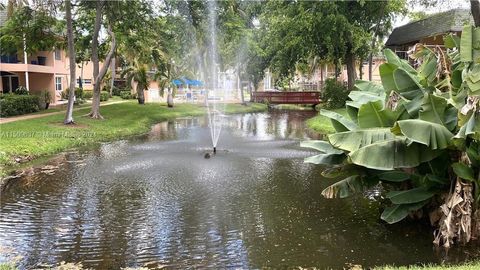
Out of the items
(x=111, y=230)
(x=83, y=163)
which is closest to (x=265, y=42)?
(x=83, y=163)

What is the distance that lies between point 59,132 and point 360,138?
624 inches

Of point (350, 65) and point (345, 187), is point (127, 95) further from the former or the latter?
point (345, 187)

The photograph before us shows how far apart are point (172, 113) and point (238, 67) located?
1425cm

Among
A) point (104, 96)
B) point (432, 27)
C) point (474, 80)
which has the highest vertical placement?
point (432, 27)

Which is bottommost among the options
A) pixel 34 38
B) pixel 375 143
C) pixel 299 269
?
pixel 299 269

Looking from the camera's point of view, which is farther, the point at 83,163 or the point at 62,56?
the point at 62,56

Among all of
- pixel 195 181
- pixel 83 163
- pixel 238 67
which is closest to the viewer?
pixel 195 181

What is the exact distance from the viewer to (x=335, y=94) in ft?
110

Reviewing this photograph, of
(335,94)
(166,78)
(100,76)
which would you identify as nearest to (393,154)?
(100,76)

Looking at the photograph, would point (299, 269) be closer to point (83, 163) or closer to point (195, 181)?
point (195, 181)

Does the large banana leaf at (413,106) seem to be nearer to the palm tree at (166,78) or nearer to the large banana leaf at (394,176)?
the large banana leaf at (394,176)

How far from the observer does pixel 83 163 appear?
1505 centimetres

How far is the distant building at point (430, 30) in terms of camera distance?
1060 inches

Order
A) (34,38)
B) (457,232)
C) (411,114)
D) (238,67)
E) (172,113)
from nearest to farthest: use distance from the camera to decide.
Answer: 1. (457,232)
2. (411,114)
3. (34,38)
4. (172,113)
5. (238,67)
